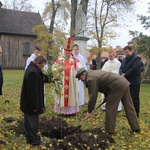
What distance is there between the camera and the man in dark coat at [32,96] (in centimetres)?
443

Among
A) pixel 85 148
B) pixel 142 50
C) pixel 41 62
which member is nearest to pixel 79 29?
pixel 41 62

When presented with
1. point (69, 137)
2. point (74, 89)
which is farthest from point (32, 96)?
point (74, 89)

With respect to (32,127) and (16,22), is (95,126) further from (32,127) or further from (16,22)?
(16,22)

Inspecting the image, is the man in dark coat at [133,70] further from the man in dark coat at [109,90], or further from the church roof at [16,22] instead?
the church roof at [16,22]

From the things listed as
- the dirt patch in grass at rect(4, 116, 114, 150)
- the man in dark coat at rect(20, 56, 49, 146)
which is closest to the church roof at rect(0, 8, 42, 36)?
the dirt patch in grass at rect(4, 116, 114, 150)

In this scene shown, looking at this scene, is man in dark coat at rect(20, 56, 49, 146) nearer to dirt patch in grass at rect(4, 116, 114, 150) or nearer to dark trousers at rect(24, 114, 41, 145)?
dark trousers at rect(24, 114, 41, 145)

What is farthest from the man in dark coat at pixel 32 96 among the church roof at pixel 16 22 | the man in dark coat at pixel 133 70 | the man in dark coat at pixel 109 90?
the church roof at pixel 16 22

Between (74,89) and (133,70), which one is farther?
(74,89)

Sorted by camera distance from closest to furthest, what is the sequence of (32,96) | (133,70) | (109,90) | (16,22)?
(32,96), (109,90), (133,70), (16,22)

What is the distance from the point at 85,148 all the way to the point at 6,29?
115 feet

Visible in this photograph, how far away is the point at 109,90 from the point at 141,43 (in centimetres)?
1318

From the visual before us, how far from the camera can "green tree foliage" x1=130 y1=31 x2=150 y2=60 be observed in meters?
17.6

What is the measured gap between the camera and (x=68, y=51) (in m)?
6.98

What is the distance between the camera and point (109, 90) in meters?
5.40
